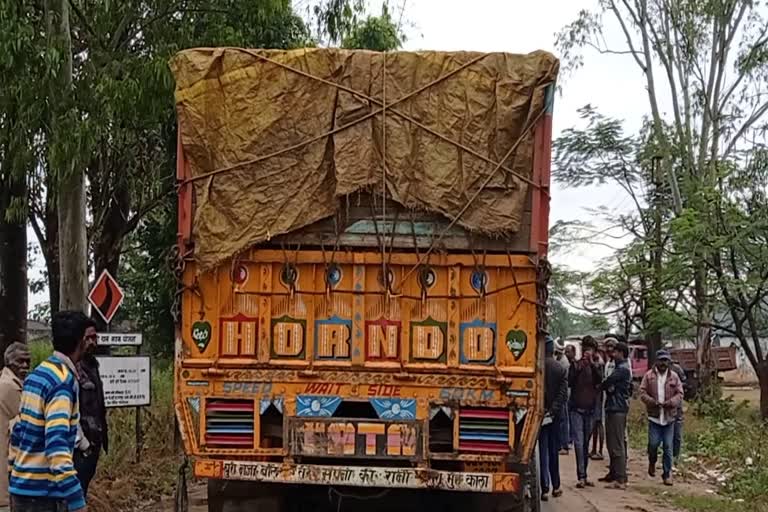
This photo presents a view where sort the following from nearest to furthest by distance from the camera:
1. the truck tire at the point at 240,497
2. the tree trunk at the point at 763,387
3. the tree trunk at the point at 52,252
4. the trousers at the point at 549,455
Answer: the truck tire at the point at 240,497 → the trousers at the point at 549,455 → the tree trunk at the point at 52,252 → the tree trunk at the point at 763,387

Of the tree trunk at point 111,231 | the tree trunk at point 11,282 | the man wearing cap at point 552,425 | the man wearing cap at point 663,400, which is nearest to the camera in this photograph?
the man wearing cap at point 552,425

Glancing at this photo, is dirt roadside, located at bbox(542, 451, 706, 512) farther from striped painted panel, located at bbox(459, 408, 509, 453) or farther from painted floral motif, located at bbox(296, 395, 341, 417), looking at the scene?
painted floral motif, located at bbox(296, 395, 341, 417)

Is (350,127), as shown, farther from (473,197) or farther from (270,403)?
(270,403)

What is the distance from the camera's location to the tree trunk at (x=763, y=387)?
19406mm

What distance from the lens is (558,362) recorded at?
1018 cm

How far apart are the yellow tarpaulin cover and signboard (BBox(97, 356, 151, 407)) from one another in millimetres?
4303

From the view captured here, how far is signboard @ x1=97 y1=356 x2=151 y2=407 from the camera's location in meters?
10.5

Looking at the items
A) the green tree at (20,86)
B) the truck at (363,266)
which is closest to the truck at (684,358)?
the green tree at (20,86)

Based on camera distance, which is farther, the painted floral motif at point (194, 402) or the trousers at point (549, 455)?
the trousers at point (549, 455)

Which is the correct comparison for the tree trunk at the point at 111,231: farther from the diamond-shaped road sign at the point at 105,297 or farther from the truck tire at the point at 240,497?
the truck tire at the point at 240,497

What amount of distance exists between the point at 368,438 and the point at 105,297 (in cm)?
546

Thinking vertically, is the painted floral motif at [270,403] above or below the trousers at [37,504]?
above

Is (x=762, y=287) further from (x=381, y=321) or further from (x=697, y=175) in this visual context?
(x=381, y=321)

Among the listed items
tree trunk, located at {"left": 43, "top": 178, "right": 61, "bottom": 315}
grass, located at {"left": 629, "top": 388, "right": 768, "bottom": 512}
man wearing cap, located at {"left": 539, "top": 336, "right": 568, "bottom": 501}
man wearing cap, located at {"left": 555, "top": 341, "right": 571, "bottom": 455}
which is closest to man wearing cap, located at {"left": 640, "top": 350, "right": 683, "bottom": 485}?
grass, located at {"left": 629, "top": 388, "right": 768, "bottom": 512}
